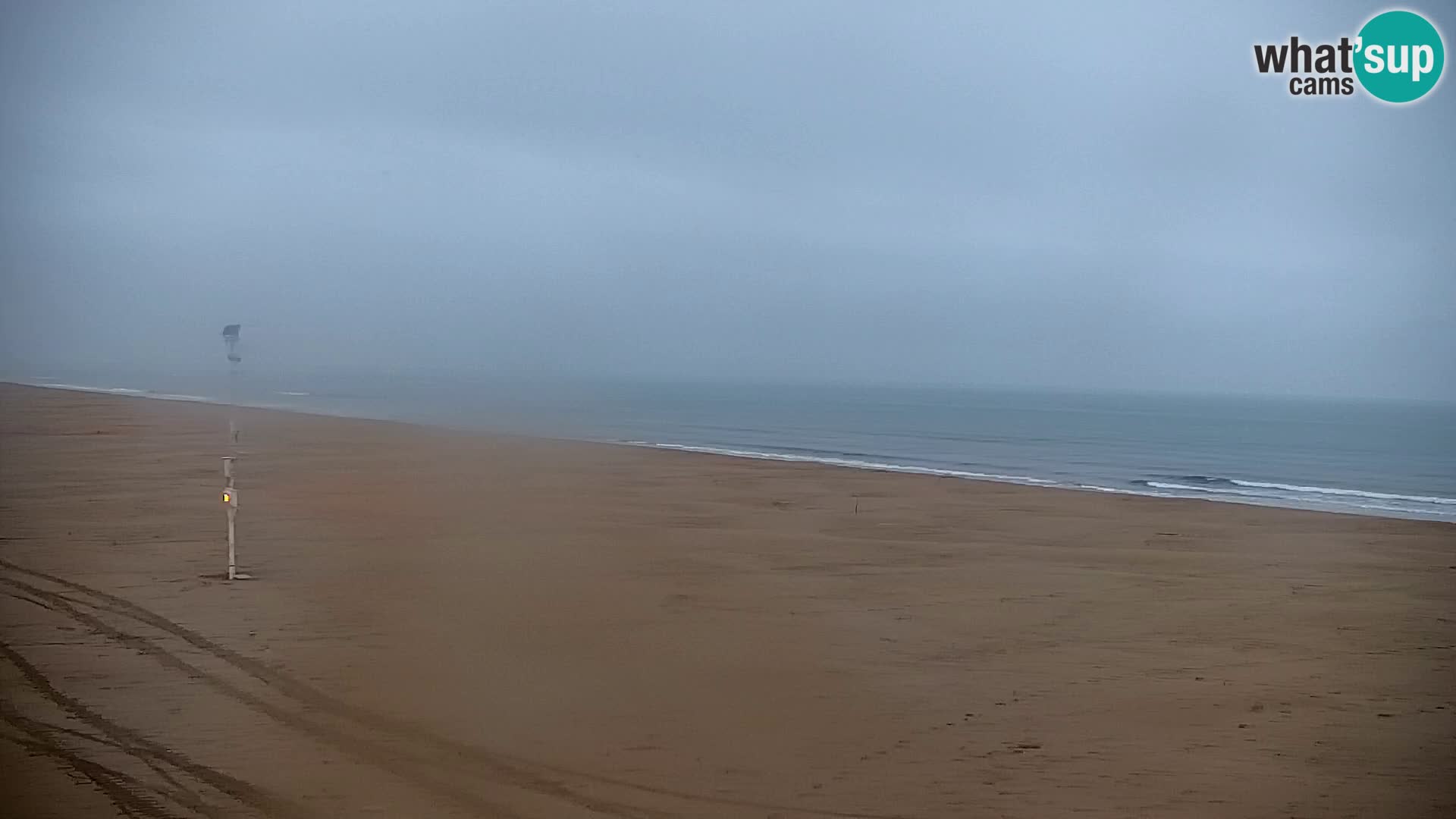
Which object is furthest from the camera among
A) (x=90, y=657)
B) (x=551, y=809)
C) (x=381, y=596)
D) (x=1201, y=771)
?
(x=381, y=596)

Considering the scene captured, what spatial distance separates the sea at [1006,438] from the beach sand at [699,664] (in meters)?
9.12

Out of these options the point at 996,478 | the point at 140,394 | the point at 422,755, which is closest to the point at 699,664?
the point at 422,755

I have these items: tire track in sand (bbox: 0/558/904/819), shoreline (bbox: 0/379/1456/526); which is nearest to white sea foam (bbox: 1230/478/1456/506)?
shoreline (bbox: 0/379/1456/526)

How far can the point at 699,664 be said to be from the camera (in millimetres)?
6621

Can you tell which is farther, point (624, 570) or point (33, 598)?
point (624, 570)

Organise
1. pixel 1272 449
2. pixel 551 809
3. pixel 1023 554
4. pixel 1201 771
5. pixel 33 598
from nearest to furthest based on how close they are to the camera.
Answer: pixel 551 809 → pixel 1201 771 → pixel 33 598 → pixel 1023 554 → pixel 1272 449

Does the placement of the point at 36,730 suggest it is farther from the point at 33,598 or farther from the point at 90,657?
the point at 33,598

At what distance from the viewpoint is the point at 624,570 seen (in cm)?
974

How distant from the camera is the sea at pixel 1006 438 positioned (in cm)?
2341

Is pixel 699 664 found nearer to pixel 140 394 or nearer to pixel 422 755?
pixel 422 755

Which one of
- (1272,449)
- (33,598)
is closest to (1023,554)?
(33,598)

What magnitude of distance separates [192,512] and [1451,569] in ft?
45.2

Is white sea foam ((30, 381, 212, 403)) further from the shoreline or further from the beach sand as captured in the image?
the beach sand

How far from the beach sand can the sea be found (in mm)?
9117
